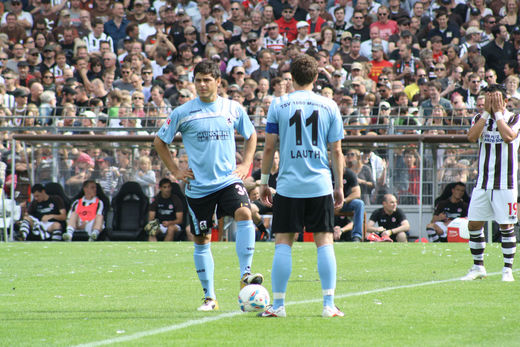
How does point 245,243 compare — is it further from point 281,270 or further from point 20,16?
point 20,16

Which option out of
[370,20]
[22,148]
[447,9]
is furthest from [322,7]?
[22,148]

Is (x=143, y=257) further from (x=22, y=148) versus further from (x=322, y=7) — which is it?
(x=322, y=7)

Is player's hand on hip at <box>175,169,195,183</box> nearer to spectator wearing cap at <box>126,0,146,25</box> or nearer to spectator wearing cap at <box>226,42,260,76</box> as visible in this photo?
spectator wearing cap at <box>226,42,260,76</box>

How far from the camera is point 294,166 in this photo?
6867mm

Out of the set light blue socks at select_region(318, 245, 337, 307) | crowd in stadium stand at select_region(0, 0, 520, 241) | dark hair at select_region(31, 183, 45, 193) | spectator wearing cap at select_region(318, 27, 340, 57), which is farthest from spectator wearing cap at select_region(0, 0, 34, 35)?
light blue socks at select_region(318, 245, 337, 307)

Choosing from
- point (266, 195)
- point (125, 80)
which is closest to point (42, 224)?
point (125, 80)

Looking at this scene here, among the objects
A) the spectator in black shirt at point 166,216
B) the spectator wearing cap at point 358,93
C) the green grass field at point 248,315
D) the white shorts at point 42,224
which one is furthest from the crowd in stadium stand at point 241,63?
the green grass field at point 248,315

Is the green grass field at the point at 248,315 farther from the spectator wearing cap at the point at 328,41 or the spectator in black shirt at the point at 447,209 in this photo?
the spectator wearing cap at the point at 328,41

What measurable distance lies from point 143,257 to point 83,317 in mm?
6938

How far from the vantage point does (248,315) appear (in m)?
7.08

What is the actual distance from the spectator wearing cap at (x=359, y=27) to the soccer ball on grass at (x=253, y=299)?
662 inches

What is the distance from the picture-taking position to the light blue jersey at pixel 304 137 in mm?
6832

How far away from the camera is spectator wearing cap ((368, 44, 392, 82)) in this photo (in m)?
21.8

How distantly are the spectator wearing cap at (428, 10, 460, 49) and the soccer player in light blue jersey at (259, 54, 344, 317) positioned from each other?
16.6 metres
